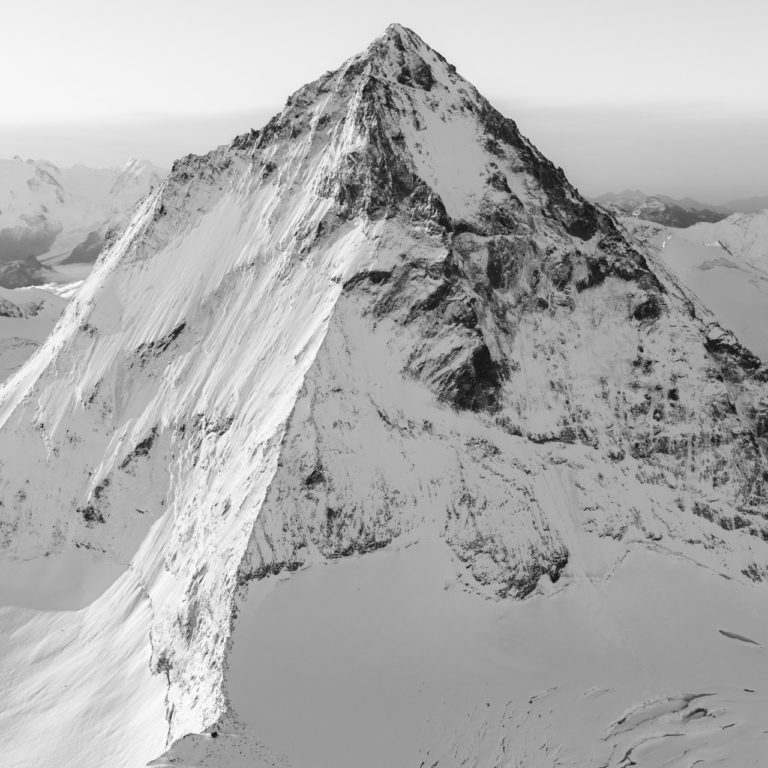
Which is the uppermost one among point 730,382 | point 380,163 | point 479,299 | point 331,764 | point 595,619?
point 380,163

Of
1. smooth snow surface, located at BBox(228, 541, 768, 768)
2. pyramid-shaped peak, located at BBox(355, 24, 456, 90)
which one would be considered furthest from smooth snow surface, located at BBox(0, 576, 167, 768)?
pyramid-shaped peak, located at BBox(355, 24, 456, 90)

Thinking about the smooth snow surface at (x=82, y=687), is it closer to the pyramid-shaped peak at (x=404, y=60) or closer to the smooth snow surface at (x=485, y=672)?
the smooth snow surface at (x=485, y=672)

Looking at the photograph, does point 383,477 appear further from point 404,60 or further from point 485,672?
point 404,60

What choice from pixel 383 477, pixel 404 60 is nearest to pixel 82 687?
pixel 383 477

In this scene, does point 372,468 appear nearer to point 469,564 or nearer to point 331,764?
point 469,564

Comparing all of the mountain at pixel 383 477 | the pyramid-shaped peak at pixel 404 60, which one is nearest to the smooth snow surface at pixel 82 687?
the mountain at pixel 383 477

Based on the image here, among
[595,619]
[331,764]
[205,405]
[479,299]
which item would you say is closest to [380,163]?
[479,299]

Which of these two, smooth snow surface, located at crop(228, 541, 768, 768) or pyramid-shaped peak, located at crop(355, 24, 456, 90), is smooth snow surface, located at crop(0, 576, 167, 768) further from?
pyramid-shaped peak, located at crop(355, 24, 456, 90)

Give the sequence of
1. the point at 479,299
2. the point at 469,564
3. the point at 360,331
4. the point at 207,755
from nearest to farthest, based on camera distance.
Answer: the point at 207,755 → the point at 469,564 → the point at 360,331 → the point at 479,299
